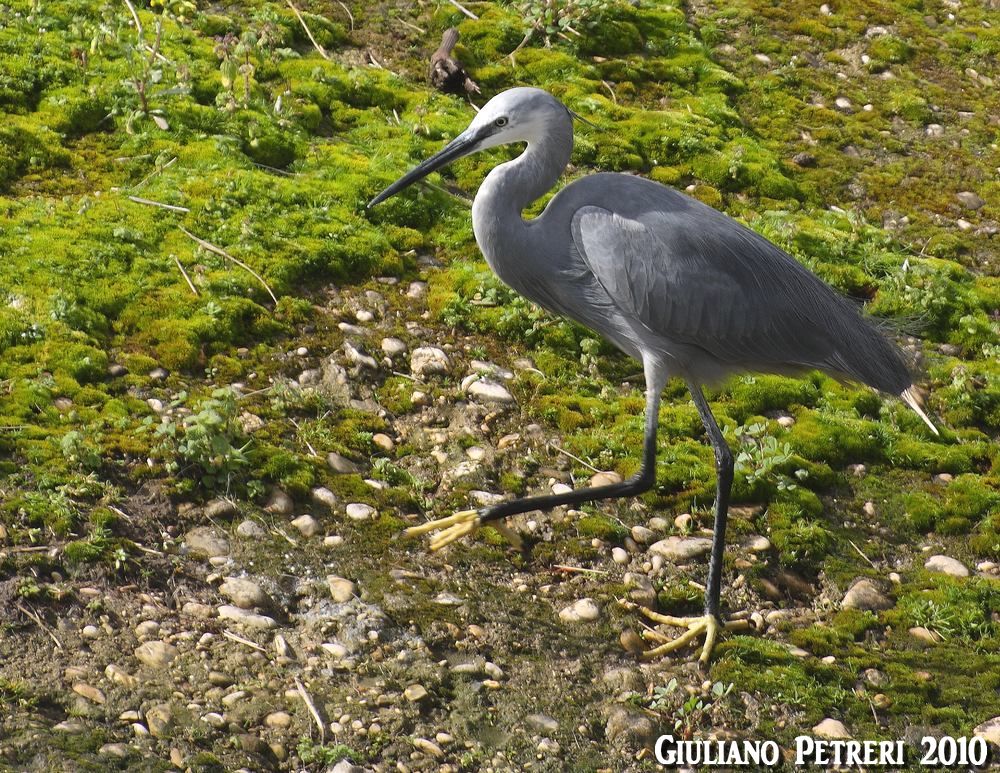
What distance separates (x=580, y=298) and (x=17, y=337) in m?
2.65

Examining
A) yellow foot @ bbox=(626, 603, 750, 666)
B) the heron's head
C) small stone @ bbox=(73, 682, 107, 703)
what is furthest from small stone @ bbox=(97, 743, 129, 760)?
the heron's head

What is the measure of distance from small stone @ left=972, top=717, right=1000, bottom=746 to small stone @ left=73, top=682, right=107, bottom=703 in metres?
3.21

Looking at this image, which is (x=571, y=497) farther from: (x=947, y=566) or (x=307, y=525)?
(x=947, y=566)

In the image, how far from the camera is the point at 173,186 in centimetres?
671

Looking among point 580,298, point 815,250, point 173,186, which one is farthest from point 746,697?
point 173,186

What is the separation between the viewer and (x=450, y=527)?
4.88 m

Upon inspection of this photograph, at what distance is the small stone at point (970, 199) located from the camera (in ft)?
26.3

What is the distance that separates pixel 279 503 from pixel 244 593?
60 cm

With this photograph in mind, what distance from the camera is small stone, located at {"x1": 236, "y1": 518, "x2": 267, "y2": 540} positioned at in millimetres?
4805

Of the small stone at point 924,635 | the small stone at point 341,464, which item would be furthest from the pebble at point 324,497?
the small stone at point 924,635

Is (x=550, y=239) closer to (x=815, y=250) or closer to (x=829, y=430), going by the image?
(x=829, y=430)

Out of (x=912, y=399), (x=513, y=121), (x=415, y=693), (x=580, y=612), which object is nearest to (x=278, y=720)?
(x=415, y=693)

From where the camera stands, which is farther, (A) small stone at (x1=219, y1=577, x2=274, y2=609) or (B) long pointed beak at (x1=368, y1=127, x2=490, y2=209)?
(B) long pointed beak at (x1=368, y1=127, x2=490, y2=209)

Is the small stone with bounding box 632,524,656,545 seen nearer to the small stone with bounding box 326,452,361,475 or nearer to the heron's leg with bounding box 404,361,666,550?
the heron's leg with bounding box 404,361,666,550
